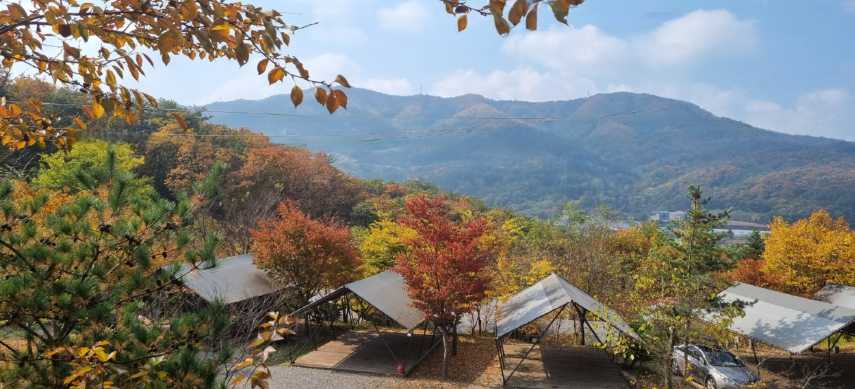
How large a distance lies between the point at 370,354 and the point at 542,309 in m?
5.14

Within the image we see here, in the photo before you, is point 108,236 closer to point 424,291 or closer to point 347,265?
point 424,291

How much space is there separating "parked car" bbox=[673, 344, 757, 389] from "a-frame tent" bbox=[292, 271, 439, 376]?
6762mm

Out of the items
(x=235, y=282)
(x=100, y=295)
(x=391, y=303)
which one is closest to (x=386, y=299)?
(x=391, y=303)

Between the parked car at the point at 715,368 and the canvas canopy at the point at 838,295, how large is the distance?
25.1 feet

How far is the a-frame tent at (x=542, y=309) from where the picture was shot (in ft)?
38.4

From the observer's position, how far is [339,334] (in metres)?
17.6

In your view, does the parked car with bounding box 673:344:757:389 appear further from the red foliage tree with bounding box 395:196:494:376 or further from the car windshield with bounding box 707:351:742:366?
the red foliage tree with bounding box 395:196:494:376

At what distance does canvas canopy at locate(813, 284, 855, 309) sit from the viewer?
18.0m

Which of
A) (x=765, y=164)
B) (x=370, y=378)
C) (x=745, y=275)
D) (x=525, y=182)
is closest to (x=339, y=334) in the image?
(x=370, y=378)

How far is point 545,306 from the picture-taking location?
12.8 m

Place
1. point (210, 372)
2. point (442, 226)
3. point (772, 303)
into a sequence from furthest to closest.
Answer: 1. point (772, 303)
2. point (442, 226)
3. point (210, 372)

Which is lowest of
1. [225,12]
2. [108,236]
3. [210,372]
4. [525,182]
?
[525,182]

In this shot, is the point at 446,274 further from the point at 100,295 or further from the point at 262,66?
the point at 262,66

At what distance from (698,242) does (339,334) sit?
461 inches
